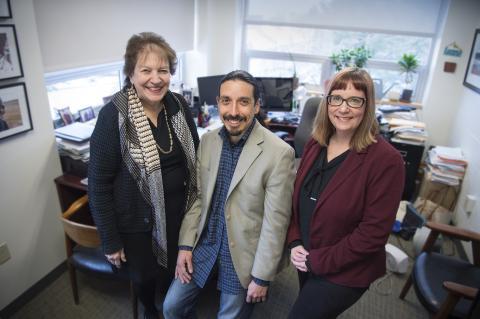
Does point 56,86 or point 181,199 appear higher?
point 56,86

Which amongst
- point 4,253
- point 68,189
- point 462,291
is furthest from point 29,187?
point 462,291

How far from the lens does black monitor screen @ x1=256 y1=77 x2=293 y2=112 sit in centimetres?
345

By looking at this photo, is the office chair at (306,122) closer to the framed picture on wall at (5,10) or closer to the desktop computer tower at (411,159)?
the desktop computer tower at (411,159)

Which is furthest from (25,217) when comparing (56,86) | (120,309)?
(56,86)

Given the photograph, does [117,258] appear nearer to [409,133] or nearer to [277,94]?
[277,94]

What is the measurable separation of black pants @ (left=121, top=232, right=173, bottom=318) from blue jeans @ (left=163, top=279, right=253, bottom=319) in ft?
0.52

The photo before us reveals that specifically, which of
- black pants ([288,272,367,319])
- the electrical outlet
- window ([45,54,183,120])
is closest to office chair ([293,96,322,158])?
window ([45,54,183,120])

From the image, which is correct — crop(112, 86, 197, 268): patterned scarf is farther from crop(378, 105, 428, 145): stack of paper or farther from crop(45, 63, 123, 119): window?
crop(378, 105, 428, 145): stack of paper

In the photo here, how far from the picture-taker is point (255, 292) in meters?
1.36

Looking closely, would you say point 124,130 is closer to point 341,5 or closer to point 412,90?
point 341,5

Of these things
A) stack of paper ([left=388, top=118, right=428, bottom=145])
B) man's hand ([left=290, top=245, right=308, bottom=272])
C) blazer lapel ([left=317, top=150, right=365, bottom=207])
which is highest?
blazer lapel ([left=317, top=150, right=365, bottom=207])

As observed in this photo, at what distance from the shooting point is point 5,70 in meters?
1.63

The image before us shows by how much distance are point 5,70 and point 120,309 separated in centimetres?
148

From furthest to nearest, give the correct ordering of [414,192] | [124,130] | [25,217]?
[414,192] < [25,217] < [124,130]
